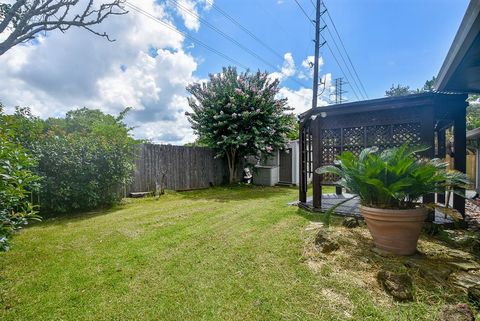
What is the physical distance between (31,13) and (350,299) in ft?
20.6

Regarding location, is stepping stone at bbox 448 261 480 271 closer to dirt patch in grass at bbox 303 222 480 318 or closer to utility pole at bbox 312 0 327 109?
dirt patch in grass at bbox 303 222 480 318

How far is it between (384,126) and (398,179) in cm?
203

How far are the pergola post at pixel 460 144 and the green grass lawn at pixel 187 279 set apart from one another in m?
1.87

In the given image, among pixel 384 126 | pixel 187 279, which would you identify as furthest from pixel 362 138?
pixel 187 279

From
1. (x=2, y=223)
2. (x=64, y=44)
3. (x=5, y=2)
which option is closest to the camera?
(x=2, y=223)

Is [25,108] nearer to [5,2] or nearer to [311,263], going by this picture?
[5,2]

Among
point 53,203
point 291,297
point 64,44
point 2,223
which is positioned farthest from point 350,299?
point 64,44

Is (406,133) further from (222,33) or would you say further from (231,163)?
(222,33)

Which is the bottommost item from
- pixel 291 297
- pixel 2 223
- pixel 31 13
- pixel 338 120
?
pixel 291 297

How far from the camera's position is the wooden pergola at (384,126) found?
3664 mm

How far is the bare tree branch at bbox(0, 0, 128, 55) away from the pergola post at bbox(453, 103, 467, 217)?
268 inches

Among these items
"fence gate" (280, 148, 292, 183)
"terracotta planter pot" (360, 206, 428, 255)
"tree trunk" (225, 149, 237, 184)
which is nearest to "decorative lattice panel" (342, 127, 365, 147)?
"terracotta planter pot" (360, 206, 428, 255)

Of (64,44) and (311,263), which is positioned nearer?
(311,263)

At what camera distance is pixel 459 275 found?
6.66 feet
